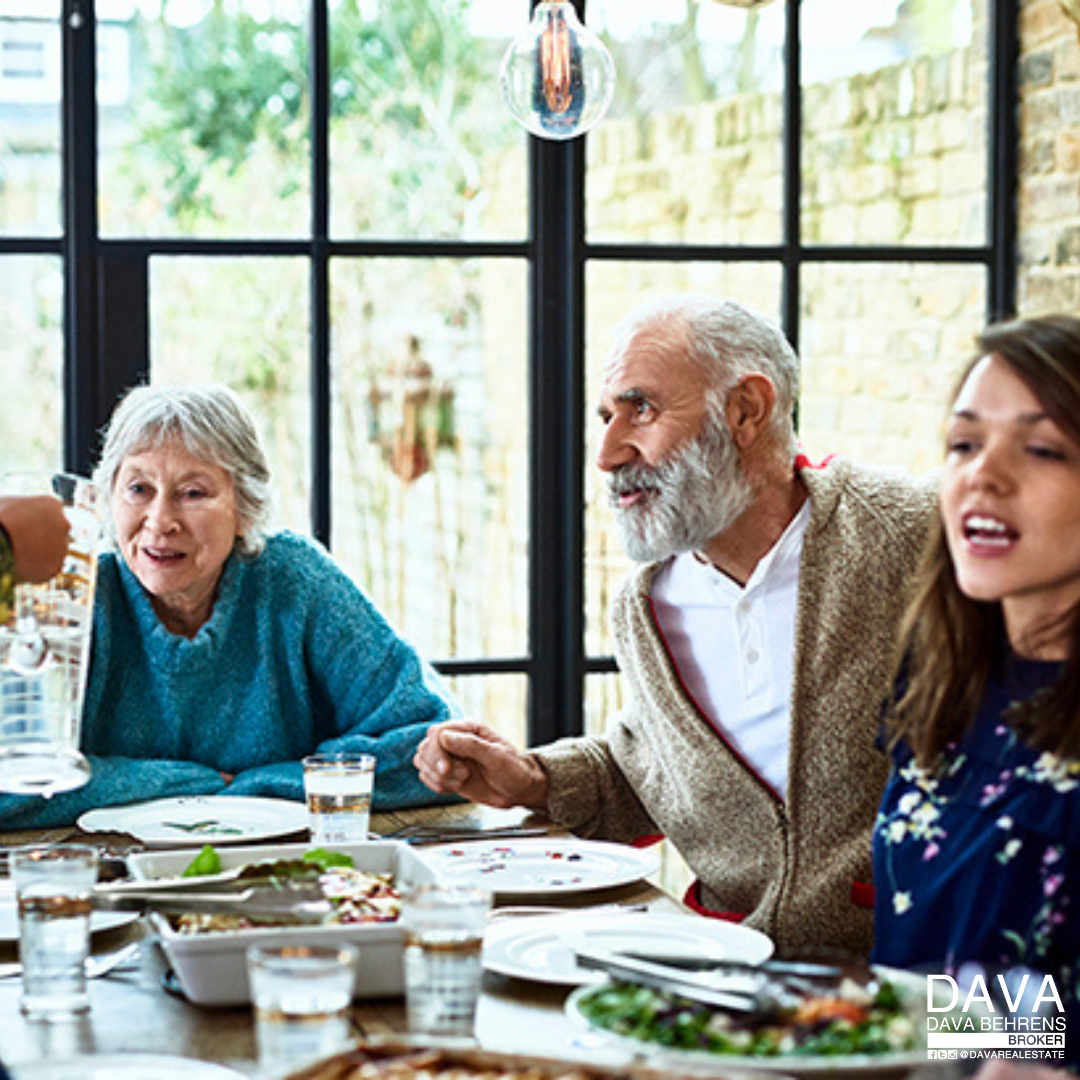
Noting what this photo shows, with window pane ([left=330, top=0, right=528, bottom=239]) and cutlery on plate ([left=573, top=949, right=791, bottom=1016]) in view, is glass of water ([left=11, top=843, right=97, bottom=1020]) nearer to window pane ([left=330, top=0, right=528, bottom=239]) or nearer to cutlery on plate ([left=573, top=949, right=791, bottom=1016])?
cutlery on plate ([left=573, top=949, right=791, bottom=1016])

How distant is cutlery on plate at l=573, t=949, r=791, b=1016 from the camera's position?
4.51 ft

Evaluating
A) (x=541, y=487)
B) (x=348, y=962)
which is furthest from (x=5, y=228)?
(x=348, y=962)

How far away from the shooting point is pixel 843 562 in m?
2.48

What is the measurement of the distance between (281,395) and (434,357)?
0.32 meters

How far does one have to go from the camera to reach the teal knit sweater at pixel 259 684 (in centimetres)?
261

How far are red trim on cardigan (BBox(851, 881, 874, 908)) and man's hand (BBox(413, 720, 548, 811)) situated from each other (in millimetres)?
440

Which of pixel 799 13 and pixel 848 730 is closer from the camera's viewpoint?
pixel 848 730

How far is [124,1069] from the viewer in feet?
4.63

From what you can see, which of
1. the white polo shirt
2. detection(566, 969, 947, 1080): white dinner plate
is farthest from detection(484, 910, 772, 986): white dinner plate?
the white polo shirt

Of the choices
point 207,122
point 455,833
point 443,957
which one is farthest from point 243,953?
point 207,122

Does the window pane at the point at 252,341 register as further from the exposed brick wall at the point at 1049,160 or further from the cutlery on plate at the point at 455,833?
the exposed brick wall at the point at 1049,160

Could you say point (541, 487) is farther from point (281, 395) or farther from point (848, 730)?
point (848, 730)

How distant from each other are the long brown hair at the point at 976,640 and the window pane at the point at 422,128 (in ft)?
5.97

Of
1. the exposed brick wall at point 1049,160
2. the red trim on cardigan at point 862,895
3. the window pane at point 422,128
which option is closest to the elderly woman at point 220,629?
the red trim on cardigan at point 862,895
